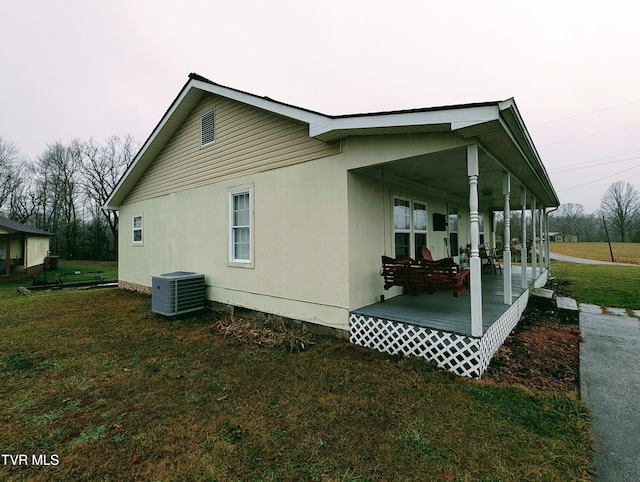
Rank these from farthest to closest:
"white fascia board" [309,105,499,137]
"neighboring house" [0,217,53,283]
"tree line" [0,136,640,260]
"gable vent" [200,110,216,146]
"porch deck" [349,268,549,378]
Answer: "tree line" [0,136,640,260] → "neighboring house" [0,217,53,283] → "gable vent" [200,110,216,146] → "porch deck" [349,268,549,378] → "white fascia board" [309,105,499,137]

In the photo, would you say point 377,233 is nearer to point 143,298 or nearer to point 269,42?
point 143,298

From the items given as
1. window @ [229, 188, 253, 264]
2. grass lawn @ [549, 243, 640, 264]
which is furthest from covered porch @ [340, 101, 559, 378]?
grass lawn @ [549, 243, 640, 264]

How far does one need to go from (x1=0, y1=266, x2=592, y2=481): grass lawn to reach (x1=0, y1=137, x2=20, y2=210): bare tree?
29.5 m

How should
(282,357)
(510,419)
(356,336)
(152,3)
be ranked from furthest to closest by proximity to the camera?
1. (152,3)
2. (356,336)
3. (282,357)
4. (510,419)

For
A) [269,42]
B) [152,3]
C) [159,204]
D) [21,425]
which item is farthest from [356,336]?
[269,42]

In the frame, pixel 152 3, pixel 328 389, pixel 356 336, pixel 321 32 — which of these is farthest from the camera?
pixel 321 32

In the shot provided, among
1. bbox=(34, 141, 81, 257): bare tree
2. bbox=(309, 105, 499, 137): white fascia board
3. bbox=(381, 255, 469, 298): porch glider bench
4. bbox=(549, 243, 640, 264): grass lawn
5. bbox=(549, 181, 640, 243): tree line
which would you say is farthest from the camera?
bbox=(549, 181, 640, 243): tree line

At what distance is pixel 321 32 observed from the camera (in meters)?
9.97

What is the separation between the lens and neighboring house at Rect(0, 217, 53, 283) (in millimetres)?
14848

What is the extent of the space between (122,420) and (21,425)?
90cm

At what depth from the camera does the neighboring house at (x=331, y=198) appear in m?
3.77

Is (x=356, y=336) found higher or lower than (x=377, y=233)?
lower

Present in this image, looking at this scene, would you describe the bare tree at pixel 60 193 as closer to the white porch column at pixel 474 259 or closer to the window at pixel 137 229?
the window at pixel 137 229

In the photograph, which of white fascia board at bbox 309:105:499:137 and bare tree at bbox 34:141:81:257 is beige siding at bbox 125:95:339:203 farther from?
bare tree at bbox 34:141:81:257
